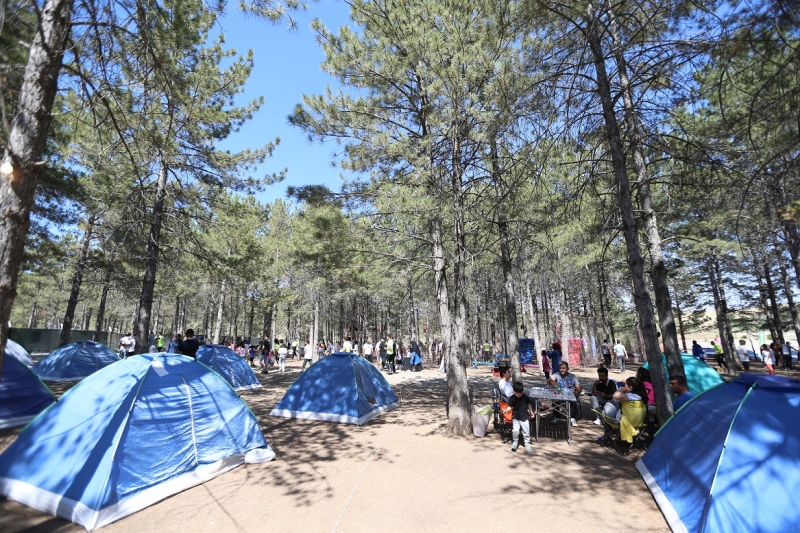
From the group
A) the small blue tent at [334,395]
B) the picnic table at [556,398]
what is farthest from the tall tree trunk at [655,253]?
the small blue tent at [334,395]

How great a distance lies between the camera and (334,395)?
8258 millimetres

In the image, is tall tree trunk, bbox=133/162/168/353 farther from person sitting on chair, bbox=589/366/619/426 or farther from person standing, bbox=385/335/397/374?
person sitting on chair, bbox=589/366/619/426

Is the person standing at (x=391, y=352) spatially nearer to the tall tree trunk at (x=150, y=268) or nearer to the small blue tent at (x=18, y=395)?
the tall tree trunk at (x=150, y=268)

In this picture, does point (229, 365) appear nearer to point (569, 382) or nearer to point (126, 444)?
point (126, 444)

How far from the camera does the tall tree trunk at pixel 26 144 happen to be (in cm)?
278

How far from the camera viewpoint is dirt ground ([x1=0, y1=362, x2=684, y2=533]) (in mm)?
3916

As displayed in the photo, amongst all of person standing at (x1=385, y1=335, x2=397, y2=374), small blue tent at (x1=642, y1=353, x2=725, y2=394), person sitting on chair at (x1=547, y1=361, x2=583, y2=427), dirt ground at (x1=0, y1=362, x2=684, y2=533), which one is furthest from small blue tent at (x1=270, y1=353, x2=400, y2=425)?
person standing at (x1=385, y1=335, x2=397, y2=374)

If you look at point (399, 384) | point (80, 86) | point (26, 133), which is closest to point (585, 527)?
point (26, 133)

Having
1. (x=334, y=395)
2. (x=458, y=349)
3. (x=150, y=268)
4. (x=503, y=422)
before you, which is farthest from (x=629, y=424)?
(x=150, y=268)

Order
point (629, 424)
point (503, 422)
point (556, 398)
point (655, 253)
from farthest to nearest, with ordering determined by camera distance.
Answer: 1. point (655, 253)
2. point (503, 422)
3. point (556, 398)
4. point (629, 424)

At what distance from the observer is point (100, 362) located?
518 inches

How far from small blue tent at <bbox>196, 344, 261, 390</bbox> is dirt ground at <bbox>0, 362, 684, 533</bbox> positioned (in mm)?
5966

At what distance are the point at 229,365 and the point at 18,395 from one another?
5920 millimetres

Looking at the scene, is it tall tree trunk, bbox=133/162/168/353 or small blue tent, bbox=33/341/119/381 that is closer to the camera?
tall tree trunk, bbox=133/162/168/353
